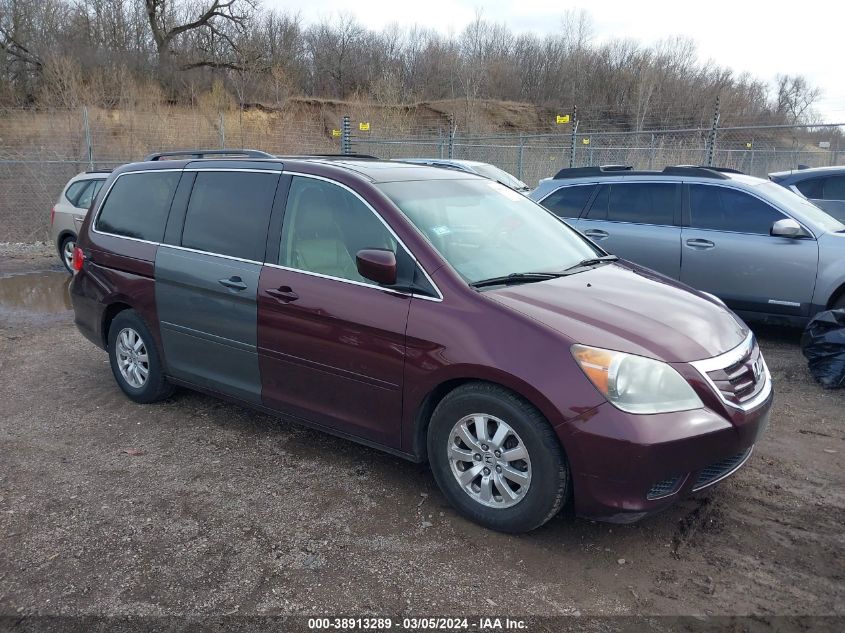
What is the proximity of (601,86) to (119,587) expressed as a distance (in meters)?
46.2

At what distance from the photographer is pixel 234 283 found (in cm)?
411

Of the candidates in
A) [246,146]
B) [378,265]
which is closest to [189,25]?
[246,146]

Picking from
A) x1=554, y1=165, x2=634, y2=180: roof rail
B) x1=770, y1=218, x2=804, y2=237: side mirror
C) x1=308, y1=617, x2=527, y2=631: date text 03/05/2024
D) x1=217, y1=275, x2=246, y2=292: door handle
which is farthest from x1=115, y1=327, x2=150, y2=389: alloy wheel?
x1=770, y1=218, x2=804, y2=237: side mirror

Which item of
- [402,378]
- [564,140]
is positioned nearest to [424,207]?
[402,378]

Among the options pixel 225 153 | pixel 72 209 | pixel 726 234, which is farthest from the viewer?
pixel 72 209

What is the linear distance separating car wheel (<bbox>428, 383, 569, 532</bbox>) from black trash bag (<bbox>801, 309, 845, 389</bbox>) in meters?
3.41

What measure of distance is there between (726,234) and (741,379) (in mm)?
3833

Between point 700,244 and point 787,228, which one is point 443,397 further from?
point 787,228

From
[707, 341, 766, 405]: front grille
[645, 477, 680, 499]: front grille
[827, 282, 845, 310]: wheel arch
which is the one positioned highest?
[707, 341, 766, 405]: front grille

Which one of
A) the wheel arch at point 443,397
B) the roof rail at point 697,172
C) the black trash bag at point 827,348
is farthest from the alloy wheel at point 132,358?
the roof rail at point 697,172

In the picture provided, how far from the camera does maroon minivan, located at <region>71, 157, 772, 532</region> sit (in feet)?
9.68

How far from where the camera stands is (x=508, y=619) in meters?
2.65

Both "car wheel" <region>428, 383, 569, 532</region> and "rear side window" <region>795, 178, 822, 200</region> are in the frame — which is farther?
"rear side window" <region>795, 178, 822, 200</region>

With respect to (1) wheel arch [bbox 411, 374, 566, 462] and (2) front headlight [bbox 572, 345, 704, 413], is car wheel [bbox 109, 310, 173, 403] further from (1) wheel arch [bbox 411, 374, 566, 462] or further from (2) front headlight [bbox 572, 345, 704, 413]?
(2) front headlight [bbox 572, 345, 704, 413]
